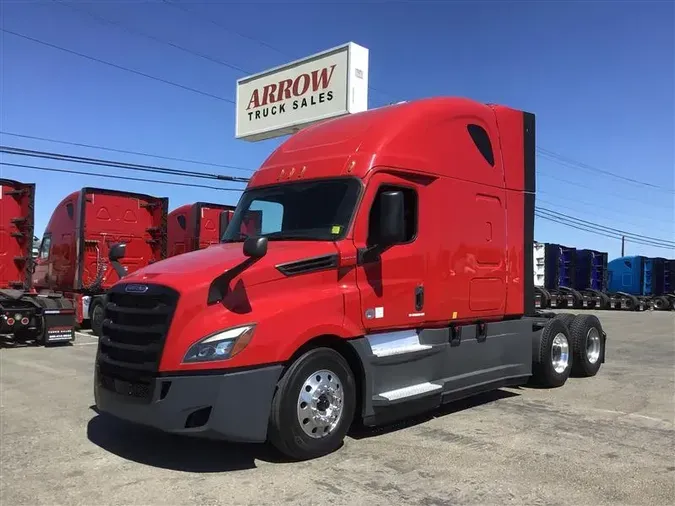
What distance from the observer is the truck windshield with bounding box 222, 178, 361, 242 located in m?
5.76

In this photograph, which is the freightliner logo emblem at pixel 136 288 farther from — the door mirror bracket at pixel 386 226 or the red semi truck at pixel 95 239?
the red semi truck at pixel 95 239

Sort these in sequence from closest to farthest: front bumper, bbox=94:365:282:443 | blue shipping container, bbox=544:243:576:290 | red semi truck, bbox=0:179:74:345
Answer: front bumper, bbox=94:365:282:443
red semi truck, bbox=0:179:74:345
blue shipping container, bbox=544:243:576:290

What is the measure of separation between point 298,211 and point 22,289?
10.7 metres

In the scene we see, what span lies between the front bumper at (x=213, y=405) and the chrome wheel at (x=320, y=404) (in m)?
0.38

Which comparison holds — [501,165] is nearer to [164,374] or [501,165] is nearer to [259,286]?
[259,286]

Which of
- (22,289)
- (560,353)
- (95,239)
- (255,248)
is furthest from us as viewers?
(95,239)

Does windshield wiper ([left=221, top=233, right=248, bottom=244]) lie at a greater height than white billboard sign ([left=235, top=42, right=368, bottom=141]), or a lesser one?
lesser

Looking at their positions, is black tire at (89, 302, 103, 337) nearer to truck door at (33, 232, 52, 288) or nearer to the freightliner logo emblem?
truck door at (33, 232, 52, 288)

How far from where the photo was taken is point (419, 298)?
627cm

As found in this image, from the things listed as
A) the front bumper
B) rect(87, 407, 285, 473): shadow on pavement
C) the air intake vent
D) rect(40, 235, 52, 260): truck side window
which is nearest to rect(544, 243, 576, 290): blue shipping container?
rect(40, 235, 52, 260): truck side window

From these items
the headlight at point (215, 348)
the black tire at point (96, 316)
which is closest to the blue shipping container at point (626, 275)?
the black tire at point (96, 316)

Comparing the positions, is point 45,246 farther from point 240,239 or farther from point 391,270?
point 391,270

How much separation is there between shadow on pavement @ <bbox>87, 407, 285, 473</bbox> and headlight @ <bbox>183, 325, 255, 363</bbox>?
0.97m

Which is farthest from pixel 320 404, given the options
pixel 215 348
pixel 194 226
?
pixel 194 226
